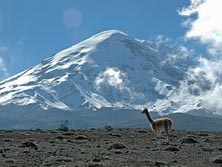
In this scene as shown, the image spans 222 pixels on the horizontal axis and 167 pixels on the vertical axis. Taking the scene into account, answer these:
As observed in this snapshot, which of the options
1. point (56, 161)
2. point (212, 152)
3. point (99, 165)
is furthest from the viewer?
point (212, 152)

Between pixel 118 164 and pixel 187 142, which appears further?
pixel 187 142

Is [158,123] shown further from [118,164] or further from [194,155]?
[118,164]

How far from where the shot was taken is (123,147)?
1258 inches

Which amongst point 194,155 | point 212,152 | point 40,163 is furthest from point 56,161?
point 212,152

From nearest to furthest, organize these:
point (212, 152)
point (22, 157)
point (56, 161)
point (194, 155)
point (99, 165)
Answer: point (99, 165) < point (56, 161) < point (22, 157) < point (194, 155) < point (212, 152)

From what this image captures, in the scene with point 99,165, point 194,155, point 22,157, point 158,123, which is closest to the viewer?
point 99,165

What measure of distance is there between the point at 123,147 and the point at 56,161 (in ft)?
30.3

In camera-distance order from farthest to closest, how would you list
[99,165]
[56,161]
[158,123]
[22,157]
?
[158,123] → [22,157] → [56,161] → [99,165]

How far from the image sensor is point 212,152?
3014 centimetres

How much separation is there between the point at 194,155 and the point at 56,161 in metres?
7.55

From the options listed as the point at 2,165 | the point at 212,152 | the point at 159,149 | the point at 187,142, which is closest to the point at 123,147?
the point at 159,149

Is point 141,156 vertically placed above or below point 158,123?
below

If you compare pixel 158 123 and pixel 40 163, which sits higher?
pixel 158 123

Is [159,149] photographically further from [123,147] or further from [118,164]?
[118,164]
